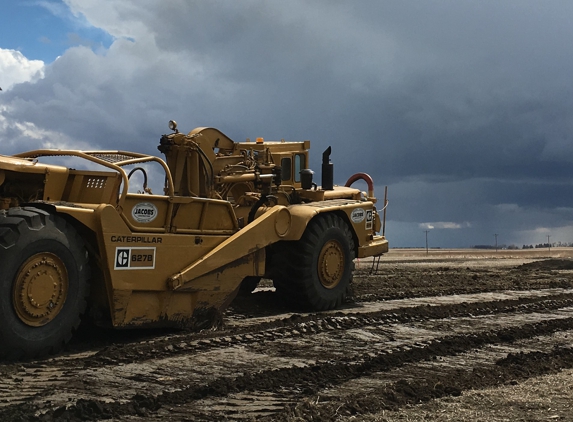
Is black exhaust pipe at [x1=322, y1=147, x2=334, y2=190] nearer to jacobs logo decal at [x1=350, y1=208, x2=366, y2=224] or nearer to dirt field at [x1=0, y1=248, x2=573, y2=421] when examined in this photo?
jacobs logo decal at [x1=350, y1=208, x2=366, y2=224]

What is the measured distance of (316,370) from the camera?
7508 mm

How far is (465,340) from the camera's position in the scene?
30.9 feet

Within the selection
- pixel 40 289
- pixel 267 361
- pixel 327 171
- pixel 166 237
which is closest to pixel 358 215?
pixel 327 171

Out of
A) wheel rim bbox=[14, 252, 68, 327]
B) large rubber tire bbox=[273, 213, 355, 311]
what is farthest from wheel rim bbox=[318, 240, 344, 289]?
wheel rim bbox=[14, 252, 68, 327]

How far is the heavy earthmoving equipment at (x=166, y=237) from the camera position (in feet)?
25.9

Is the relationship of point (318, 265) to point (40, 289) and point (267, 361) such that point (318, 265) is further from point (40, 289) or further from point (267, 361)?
point (40, 289)

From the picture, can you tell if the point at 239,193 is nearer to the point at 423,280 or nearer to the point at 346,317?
the point at 346,317

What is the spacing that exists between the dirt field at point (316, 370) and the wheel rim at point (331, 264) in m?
0.56

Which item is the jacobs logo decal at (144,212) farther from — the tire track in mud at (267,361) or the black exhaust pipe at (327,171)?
the black exhaust pipe at (327,171)

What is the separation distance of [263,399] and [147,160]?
4.27 m

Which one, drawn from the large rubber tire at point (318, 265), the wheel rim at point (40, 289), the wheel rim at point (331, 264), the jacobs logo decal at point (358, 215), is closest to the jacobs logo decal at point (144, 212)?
the wheel rim at point (40, 289)

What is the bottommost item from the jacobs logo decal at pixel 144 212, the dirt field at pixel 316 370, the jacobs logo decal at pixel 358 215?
the dirt field at pixel 316 370

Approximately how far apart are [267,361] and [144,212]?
248cm

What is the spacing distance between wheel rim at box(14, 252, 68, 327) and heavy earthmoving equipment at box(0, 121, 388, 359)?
11 millimetres
